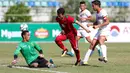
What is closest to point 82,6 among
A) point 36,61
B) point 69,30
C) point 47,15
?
point 69,30

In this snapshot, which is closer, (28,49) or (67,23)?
(28,49)

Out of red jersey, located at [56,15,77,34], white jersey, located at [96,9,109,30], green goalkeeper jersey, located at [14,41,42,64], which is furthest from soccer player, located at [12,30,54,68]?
white jersey, located at [96,9,109,30]

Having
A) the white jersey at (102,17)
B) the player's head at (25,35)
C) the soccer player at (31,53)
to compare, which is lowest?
the soccer player at (31,53)

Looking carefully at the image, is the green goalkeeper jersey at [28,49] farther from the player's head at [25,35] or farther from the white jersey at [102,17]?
the white jersey at [102,17]

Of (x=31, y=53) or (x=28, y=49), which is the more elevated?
(x=28, y=49)

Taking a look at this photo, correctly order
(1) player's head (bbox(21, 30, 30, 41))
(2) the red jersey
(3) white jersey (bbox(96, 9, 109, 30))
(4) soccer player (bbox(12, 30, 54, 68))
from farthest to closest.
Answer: (2) the red jersey < (3) white jersey (bbox(96, 9, 109, 30)) < (4) soccer player (bbox(12, 30, 54, 68)) < (1) player's head (bbox(21, 30, 30, 41))

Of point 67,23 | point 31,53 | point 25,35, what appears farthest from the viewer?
point 67,23

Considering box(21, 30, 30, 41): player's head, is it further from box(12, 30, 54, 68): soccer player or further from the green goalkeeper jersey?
the green goalkeeper jersey

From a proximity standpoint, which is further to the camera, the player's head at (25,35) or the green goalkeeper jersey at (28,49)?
the green goalkeeper jersey at (28,49)

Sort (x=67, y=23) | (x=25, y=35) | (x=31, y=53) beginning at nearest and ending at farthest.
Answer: (x=25, y=35) → (x=31, y=53) → (x=67, y=23)

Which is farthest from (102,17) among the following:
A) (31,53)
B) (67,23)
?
(31,53)

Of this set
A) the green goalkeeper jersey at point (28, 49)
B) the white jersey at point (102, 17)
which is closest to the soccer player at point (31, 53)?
the green goalkeeper jersey at point (28, 49)

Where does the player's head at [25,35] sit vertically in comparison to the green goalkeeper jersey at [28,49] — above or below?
above

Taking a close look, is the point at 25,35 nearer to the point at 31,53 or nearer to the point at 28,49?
the point at 28,49
